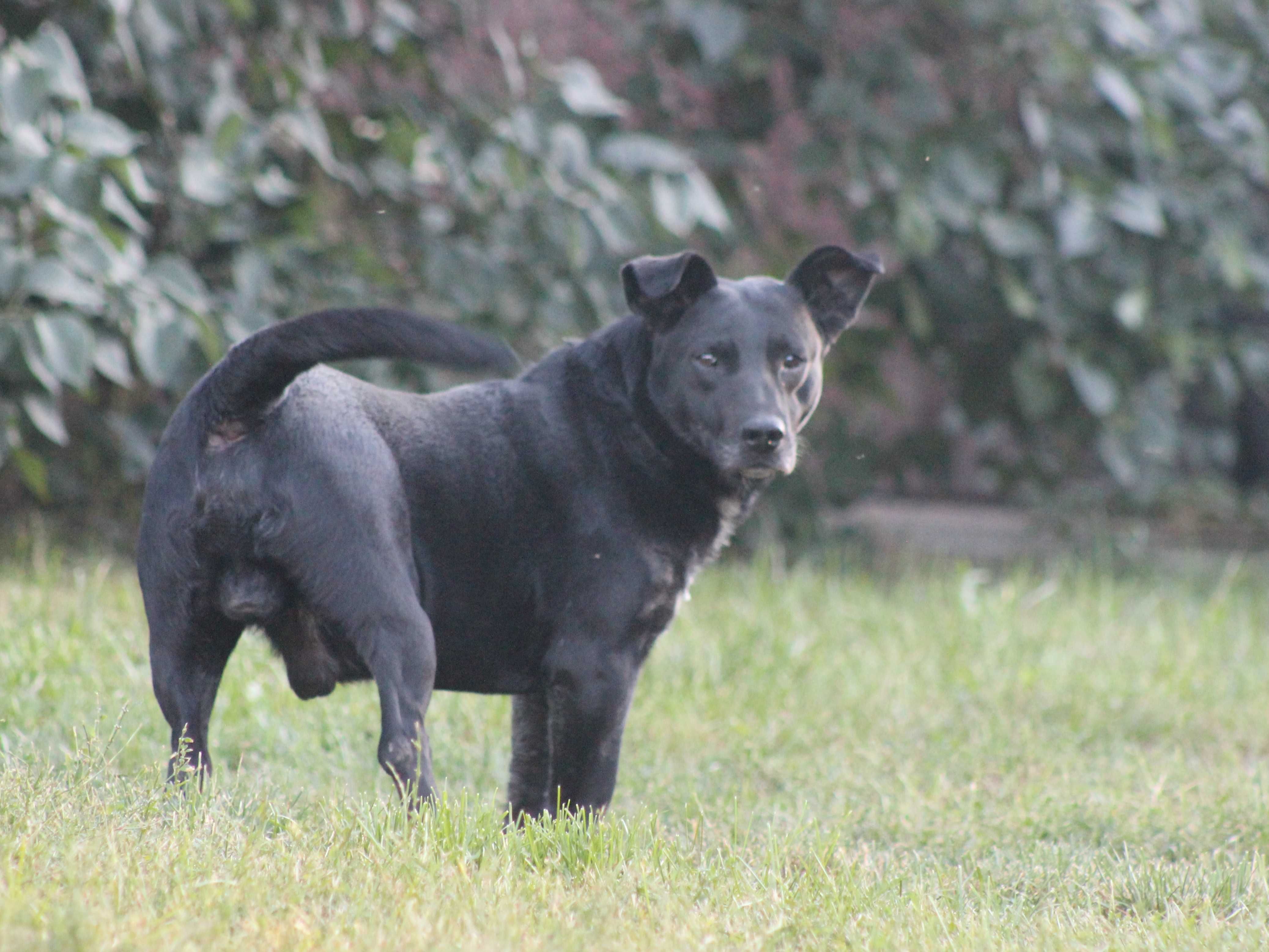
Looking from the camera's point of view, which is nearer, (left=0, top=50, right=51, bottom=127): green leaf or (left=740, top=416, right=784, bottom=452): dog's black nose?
(left=740, top=416, right=784, bottom=452): dog's black nose

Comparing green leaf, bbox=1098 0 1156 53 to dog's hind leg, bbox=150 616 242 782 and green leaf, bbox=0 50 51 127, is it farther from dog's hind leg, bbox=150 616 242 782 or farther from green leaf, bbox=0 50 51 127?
dog's hind leg, bbox=150 616 242 782

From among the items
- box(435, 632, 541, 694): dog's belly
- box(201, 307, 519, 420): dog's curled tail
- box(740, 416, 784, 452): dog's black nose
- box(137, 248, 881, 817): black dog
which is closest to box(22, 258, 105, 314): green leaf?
box(137, 248, 881, 817): black dog

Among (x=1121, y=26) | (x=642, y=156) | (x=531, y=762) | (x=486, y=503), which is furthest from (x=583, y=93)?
(x=531, y=762)

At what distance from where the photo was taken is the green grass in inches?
88.7

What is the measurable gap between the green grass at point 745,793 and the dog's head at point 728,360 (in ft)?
2.62

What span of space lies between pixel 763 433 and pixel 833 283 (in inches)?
23.5

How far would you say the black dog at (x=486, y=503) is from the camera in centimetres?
264

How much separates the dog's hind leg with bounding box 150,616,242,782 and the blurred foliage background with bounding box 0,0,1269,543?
1.74m

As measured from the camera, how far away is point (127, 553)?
221 inches

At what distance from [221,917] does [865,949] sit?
967 mm

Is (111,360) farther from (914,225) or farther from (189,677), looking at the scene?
(914,225)

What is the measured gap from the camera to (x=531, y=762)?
128 inches

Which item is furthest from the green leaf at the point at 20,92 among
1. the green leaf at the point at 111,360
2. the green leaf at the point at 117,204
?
the green leaf at the point at 111,360

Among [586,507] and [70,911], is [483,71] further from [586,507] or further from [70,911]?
[70,911]
